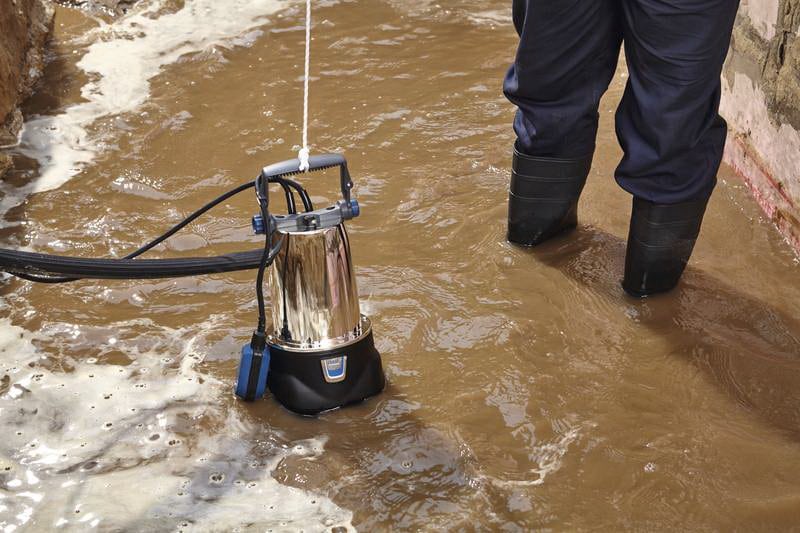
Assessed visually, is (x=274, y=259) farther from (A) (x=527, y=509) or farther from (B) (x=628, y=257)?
(B) (x=628, y=257)

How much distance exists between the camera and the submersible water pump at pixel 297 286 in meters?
2.10

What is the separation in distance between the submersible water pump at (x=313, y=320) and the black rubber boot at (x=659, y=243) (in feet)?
2.96

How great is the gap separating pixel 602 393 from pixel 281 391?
2.76 ft

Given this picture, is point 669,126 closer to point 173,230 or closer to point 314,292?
point 314,292

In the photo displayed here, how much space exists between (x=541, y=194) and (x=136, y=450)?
58.6 inches

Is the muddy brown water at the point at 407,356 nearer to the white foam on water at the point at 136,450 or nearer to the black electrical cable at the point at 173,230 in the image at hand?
the white foam on water at the point at 136,450

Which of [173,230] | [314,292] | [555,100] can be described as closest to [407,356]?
[314,292]

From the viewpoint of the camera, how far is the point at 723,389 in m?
2.40

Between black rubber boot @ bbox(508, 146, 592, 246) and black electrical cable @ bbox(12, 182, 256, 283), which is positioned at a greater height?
black electrical cable @ bbox(12, 182, 256, 283)

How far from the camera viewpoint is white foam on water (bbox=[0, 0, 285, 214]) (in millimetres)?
3717

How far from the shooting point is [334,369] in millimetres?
2264

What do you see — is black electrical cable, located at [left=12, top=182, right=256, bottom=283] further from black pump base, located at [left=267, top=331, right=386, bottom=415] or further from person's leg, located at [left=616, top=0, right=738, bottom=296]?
person's leg, located at [left=616, top=0, right=738, bottom=296]

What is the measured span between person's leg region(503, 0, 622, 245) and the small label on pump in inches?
38.6

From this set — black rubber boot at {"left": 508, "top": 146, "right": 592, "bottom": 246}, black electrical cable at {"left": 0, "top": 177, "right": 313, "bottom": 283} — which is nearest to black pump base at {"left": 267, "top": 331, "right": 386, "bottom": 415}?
black electrical cable at {"left": 0, "top": 177, "right": 313, "bottom": 283}
